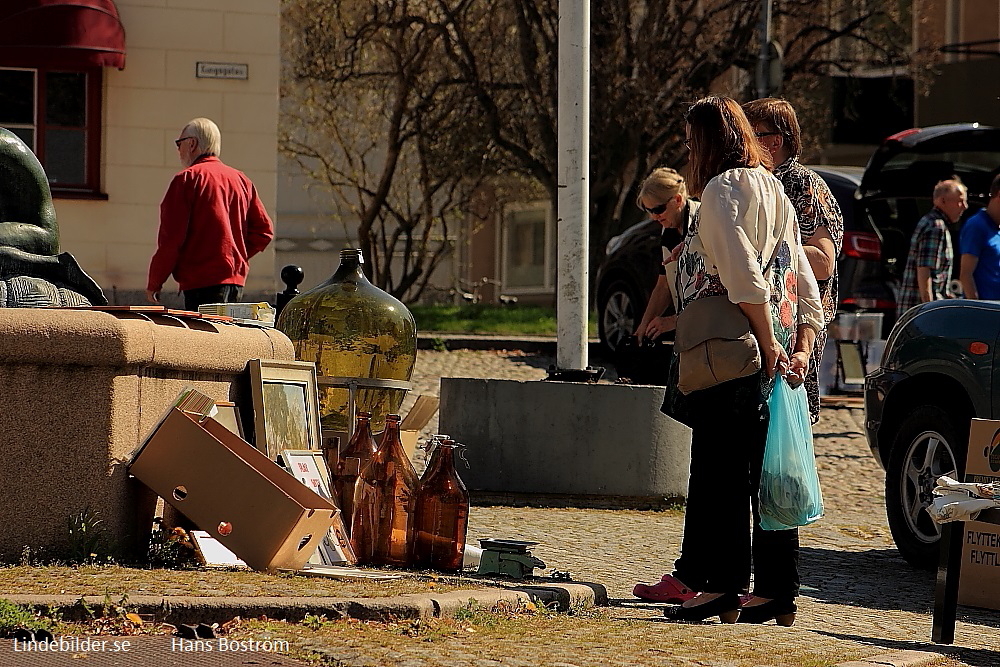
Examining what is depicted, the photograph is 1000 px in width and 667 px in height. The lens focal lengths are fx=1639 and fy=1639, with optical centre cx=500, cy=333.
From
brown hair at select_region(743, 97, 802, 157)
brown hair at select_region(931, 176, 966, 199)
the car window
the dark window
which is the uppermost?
the dark window

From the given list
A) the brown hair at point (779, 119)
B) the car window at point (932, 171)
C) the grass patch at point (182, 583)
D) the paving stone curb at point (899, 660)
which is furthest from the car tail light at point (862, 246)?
the grass patch at point (182, 583)

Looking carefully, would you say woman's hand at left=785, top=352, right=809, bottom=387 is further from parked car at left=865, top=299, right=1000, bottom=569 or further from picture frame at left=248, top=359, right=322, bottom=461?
picture frame at left=248, top=359, right=322, bottom=461

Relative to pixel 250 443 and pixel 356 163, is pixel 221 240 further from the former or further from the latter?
pixel 356 163

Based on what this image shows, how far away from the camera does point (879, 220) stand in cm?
1399

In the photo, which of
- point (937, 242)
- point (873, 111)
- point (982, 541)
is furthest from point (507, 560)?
point (873, 111)

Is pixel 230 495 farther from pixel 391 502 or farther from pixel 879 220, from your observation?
pixel 879 220

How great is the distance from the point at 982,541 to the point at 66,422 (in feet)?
11.3

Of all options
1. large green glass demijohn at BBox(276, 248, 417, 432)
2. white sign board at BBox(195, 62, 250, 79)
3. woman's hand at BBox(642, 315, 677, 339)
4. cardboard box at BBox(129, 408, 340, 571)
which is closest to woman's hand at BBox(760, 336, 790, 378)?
cardboard box at BBox(129, 408, 340, 571)

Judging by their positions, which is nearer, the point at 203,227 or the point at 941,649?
the point at 941,649

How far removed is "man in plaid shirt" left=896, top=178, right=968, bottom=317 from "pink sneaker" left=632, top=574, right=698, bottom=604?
6.76 meters

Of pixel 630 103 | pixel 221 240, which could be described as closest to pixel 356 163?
pixel 630 103

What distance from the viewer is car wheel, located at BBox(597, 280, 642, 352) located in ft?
46.1

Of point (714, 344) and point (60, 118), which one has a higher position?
point (60, 118)

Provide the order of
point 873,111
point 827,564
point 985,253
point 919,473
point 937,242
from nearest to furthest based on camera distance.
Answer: point 919,473
point 827,564
point 985,253
point 937,242
point 873,111
